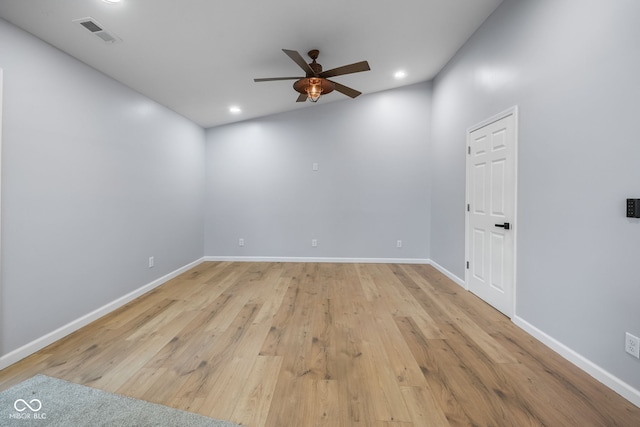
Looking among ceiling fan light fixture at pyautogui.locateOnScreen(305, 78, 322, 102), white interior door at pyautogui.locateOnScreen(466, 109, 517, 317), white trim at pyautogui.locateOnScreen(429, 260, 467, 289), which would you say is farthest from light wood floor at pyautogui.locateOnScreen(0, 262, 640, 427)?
ceiling fan light fixture at pyautogui.locateOnScreen(305, 78, 322, 102)

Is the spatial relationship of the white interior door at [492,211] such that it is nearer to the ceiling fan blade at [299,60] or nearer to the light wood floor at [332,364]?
the light wood floor at [332,364]

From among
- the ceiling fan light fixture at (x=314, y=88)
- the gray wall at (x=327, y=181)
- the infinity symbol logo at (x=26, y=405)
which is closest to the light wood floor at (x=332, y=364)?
the infinity symbol logo at (x=26, y=405)

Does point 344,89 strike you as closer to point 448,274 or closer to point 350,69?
point 350,69

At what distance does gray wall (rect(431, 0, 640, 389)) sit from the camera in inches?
62.7

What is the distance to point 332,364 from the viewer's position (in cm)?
187

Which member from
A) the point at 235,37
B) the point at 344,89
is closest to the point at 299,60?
the point at 235,37

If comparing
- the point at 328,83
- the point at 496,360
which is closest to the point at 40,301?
the point at 328,83

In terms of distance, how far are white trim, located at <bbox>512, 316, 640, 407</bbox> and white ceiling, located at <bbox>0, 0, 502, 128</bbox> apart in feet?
10.3

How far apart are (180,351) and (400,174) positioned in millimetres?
4106

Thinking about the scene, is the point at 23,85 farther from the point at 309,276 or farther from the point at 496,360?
the point at 496,360

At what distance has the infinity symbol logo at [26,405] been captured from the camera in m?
1.45

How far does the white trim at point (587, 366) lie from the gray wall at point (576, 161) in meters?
0.04

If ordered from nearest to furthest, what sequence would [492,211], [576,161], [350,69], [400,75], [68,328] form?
[576,161]
[68,328]
[350,69]
[492,211]
[400,75]

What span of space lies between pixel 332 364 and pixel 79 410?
57.3 inches
